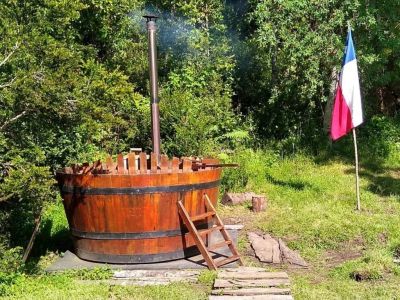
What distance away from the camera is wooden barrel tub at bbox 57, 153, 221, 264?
20.4 ft

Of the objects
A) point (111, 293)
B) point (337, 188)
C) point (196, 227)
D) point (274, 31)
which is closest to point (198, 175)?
point (196, 227)

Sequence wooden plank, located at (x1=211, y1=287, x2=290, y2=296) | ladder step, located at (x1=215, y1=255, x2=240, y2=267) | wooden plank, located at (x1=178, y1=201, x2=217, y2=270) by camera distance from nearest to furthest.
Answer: wooden plank, located at (x1=211, y1=287, x2=290, y2=296) → wooden plank, located at (x1=178, y1=201, x2=217, y2=270) → ladder step, located at (x1=215, y1=255, x2=240, y2=267)

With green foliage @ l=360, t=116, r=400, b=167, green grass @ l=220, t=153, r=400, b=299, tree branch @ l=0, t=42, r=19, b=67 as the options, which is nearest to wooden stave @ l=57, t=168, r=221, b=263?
green grass @ l=220, t=153, r=400, b=299

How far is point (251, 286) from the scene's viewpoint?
5.24 m

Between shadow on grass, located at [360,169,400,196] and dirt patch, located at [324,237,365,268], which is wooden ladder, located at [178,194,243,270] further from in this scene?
shadow on grass, located at [360,169,400,196]

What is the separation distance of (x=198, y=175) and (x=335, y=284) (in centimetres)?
204

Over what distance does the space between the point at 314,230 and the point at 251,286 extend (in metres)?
2.64

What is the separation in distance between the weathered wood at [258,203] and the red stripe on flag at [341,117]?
5.44 feet

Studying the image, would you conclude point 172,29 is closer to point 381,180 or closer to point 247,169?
point 247,169

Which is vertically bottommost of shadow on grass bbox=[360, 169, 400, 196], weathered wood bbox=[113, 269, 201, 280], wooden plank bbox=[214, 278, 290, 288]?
weathered wood bbox=[113, 269, 201, 280]

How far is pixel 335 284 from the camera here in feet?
18.6

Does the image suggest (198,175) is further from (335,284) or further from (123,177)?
(335,284)

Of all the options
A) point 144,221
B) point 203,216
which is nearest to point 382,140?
point 203,216

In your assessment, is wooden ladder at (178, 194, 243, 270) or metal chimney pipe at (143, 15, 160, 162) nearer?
wooden ladder at (178, 194, 243, 270)
